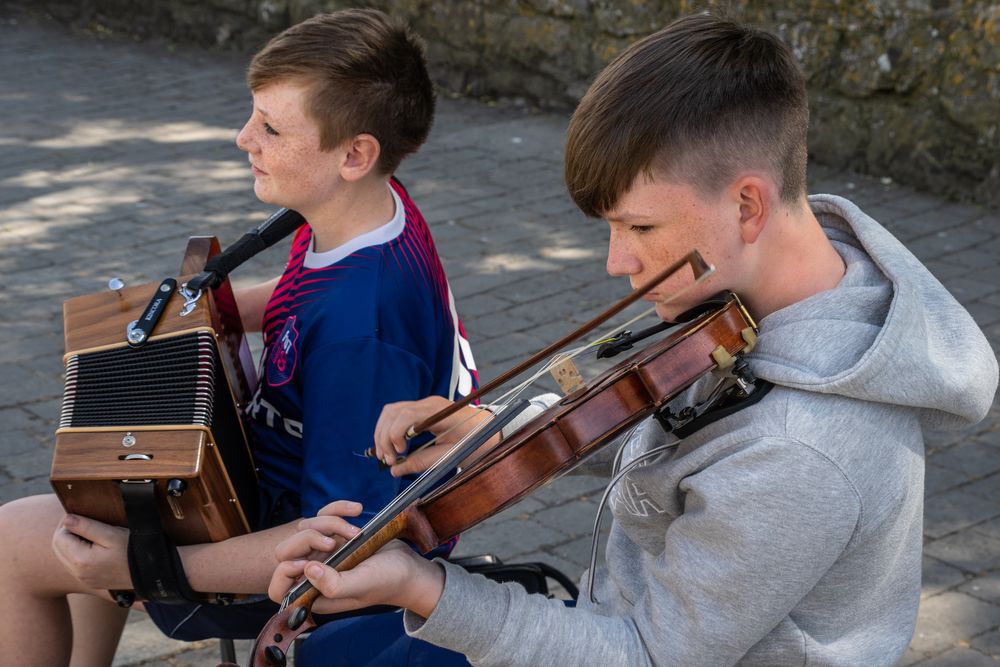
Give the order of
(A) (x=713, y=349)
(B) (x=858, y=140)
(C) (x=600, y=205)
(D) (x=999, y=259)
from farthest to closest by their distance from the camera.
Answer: (B) (x=858, y=140) → (D) (x=999, y=259) → (C) (x=600, y=205) → (A) (x=713, y=349)

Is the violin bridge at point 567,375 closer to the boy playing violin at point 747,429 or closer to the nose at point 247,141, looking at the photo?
the boy playing violin at point 747,429

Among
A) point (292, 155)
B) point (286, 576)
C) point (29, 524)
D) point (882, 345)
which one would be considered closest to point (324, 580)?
point (286, 576)

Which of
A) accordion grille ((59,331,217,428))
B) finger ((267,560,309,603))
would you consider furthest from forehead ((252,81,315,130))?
finger ((267,560,309,603))

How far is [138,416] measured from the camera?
7.06 feet

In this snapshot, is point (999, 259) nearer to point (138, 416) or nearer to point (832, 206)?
point (832, 206)

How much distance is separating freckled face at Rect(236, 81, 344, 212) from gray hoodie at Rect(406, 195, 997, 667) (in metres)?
0.94

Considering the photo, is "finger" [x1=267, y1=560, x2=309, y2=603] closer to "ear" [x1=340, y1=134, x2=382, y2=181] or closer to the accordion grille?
the accordion grille

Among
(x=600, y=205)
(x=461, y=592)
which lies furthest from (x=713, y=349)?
(x=461, y=592)

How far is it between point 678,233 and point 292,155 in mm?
1012

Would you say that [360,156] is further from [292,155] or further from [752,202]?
[752,202]

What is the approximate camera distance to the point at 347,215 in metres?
2.49

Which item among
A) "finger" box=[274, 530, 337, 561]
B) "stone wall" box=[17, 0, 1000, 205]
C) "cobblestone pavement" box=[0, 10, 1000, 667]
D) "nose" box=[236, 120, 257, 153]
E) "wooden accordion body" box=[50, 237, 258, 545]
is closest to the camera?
"finger" box=[274, 530, 337, 561]

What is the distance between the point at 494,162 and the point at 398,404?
196 inches

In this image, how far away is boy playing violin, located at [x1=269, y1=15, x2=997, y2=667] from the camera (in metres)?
1.62
